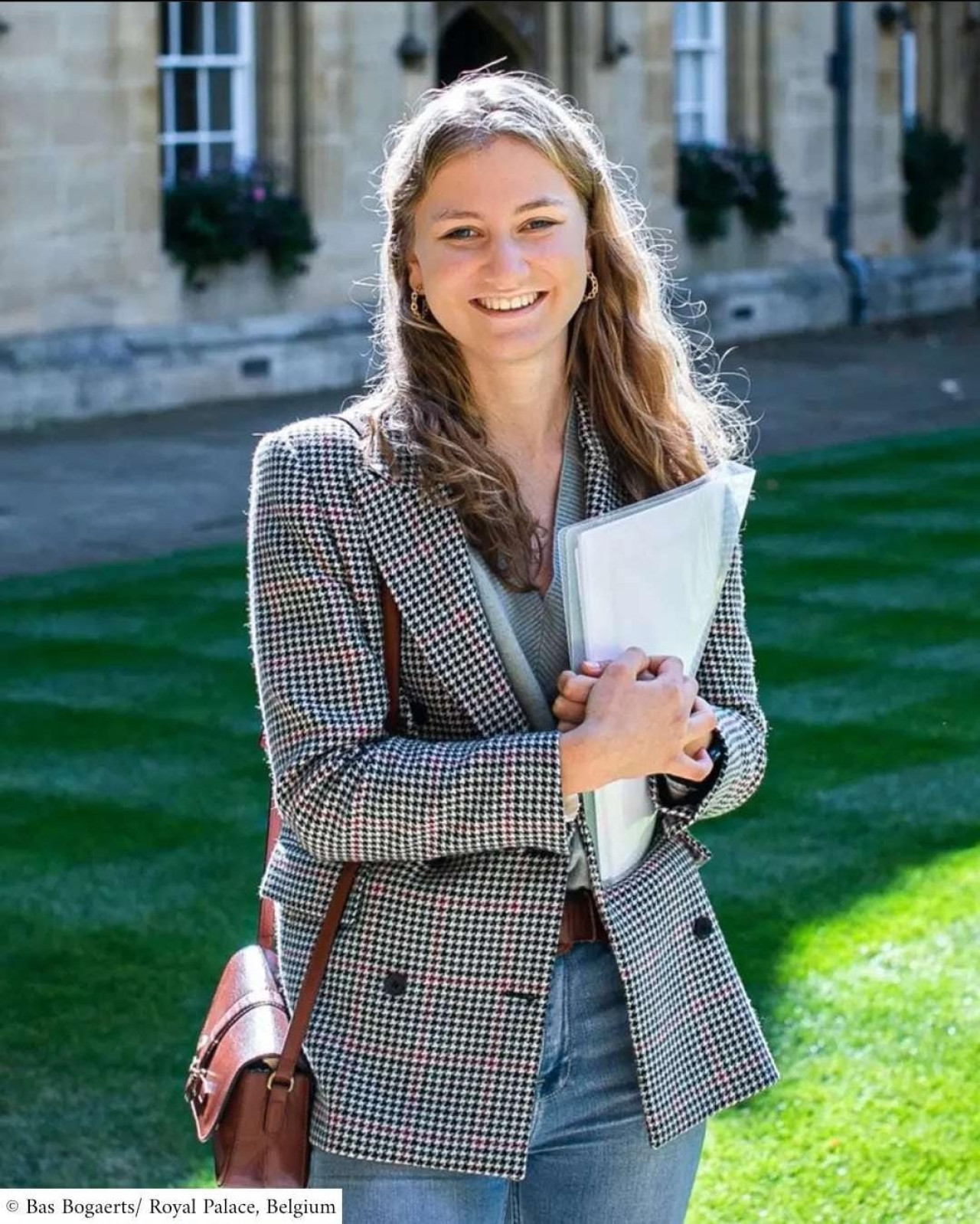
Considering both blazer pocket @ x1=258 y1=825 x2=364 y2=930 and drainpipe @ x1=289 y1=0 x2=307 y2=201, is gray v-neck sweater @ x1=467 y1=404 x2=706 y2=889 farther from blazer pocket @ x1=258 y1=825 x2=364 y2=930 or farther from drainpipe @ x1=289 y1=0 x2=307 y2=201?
drainpipe @ x1=289 y1=0 x2=307 y2=201

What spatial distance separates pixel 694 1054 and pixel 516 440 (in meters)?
0.72

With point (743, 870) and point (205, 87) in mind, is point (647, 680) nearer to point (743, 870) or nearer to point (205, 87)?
point (743, 870)


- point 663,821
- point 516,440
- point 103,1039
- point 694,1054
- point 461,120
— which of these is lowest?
point 103,1039

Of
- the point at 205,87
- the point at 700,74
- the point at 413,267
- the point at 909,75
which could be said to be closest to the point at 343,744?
the point at 413,267

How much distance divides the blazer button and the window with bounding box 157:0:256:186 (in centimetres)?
1477

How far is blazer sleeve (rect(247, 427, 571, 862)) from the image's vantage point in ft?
8.36

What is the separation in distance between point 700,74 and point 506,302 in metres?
19.3

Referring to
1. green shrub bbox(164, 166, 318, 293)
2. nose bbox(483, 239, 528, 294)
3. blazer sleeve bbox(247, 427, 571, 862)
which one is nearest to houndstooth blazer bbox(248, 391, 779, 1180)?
blazer sleeve bbox(247, 427, 571, 862)

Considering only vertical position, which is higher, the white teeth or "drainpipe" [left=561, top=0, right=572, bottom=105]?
"drainpipe" [left=561, top=0, right=572, bottom=105]

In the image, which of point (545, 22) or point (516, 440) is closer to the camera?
point (516, 440)

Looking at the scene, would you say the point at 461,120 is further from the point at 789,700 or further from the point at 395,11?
the point at 395,11

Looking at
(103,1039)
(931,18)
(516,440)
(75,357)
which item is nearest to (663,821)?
(516,440)

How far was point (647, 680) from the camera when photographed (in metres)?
2.60

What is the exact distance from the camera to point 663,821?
9.19ft
